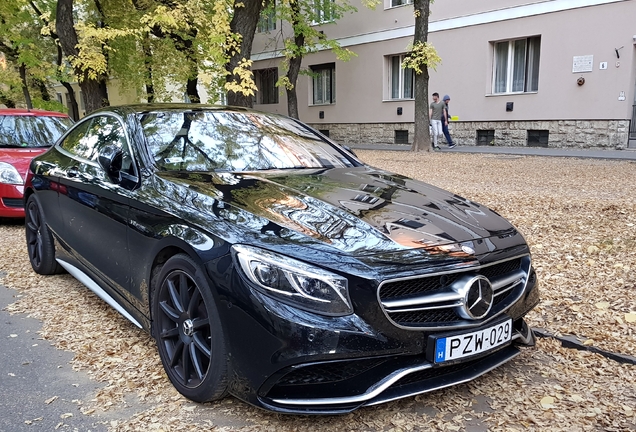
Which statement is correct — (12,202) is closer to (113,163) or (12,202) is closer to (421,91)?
(113,163)

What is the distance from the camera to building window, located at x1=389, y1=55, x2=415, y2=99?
21897mm

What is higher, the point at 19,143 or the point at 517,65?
the point at 517,65

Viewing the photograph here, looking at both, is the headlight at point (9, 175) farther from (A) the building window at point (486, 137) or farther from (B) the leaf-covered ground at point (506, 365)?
(A) the building window at point (486, 137)

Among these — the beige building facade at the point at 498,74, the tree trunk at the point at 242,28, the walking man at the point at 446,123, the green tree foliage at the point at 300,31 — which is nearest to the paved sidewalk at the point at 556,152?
the walking man at the point at 446,123

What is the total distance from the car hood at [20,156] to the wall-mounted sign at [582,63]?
15.4m

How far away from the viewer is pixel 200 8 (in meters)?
14.3

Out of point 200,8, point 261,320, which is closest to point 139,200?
point 261,320

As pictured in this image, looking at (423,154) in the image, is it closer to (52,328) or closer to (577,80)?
(577,80)

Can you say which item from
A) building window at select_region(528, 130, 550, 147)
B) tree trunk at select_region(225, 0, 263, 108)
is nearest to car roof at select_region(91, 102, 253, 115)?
tree trunk at select_region(225, 0, 263, 108)

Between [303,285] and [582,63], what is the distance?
1715cm

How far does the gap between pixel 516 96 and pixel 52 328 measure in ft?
57.7

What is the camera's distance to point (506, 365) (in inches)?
129

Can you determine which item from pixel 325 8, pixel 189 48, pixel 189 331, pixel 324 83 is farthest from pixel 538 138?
pixel 189 331

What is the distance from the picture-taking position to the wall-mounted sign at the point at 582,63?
16.4 meters
